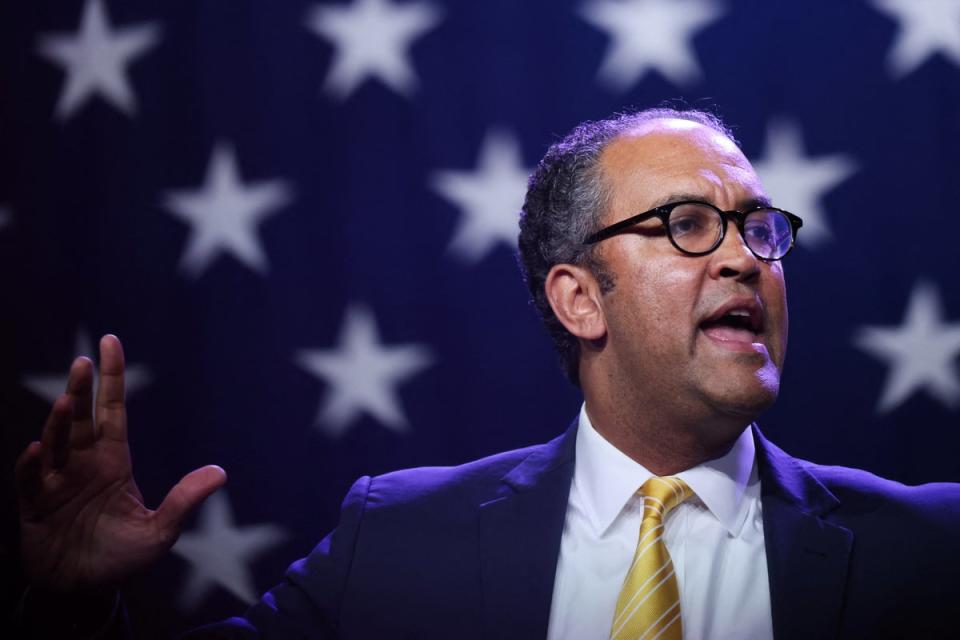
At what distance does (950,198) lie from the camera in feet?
7.11

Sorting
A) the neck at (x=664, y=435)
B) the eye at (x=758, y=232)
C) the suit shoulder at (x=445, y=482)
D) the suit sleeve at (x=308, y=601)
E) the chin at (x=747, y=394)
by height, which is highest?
the eye at (x=758, y=232)

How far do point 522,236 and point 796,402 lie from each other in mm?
880

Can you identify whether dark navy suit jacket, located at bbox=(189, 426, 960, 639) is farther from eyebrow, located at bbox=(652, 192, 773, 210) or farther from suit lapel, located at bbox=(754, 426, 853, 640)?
eyebrow, located at bbox=(652, 192, 773, 210)

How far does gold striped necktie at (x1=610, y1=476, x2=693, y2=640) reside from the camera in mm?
1470

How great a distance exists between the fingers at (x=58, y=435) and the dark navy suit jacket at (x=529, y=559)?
1.60ft

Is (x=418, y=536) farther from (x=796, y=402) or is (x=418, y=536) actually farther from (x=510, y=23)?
(x=510, y=23)

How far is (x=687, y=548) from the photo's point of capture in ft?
5.27

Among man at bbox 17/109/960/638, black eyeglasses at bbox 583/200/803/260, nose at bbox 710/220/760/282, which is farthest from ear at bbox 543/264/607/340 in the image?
nose at bbox 710/220/760/282

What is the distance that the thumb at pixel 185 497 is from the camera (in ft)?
4.73

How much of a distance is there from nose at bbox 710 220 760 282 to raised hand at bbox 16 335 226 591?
1.03m

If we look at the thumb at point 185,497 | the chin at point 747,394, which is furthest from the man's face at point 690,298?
the thumb at point 185,497

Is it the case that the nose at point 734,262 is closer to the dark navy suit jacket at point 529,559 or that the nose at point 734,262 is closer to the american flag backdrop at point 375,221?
the dark navy suit jacket at point 529,559

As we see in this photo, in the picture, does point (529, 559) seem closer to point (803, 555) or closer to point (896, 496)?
point (803, 555)

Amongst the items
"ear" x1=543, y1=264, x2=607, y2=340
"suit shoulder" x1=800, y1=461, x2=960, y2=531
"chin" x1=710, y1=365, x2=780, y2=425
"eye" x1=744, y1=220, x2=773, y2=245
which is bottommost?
"suit shoulder" x1=800, y1=461, x2=960, y2=531
